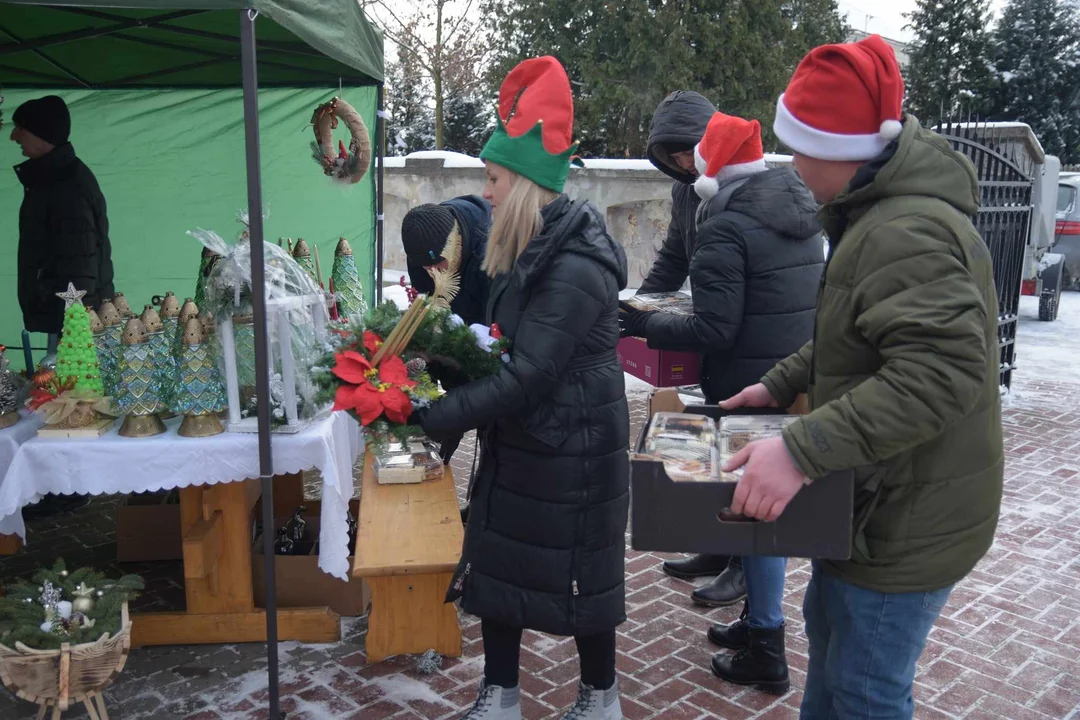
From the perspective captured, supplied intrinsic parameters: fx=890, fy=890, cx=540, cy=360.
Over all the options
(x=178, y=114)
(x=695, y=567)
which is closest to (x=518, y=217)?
(x=695, y=567)

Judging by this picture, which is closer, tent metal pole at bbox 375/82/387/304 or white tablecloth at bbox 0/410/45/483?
white tablecloth at bbox 0/410/45/483

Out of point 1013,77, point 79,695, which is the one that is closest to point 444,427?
point 79,695

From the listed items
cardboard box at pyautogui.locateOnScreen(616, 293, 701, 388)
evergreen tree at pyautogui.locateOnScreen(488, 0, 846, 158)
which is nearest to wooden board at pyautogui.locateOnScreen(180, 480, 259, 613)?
→ cardboard box at pyautogui.locateOnScreen(616, 293, 701, 388)

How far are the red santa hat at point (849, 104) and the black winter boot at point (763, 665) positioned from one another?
2154mm

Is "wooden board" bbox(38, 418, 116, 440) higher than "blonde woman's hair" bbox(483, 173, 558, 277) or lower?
lower

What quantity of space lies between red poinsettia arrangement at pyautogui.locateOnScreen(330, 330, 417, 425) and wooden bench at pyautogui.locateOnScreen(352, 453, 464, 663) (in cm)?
118

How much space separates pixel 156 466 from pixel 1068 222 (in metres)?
16.3

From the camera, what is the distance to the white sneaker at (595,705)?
9.75 ft

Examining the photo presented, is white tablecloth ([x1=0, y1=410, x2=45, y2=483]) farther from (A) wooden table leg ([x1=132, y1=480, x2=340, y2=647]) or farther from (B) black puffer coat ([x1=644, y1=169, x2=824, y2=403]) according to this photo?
(B) black puffer coat ([x1=644, y1=169, x2=824, y2=403])

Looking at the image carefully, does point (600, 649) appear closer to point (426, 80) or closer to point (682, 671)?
point (682, 671)

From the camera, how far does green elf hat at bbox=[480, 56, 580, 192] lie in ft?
8.40

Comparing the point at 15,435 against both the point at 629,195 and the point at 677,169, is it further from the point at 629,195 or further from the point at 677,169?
the point at 629,195

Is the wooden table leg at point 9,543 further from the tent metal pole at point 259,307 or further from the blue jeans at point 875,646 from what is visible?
the blue jeans at point 875,646

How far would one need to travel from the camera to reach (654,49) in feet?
74.6
